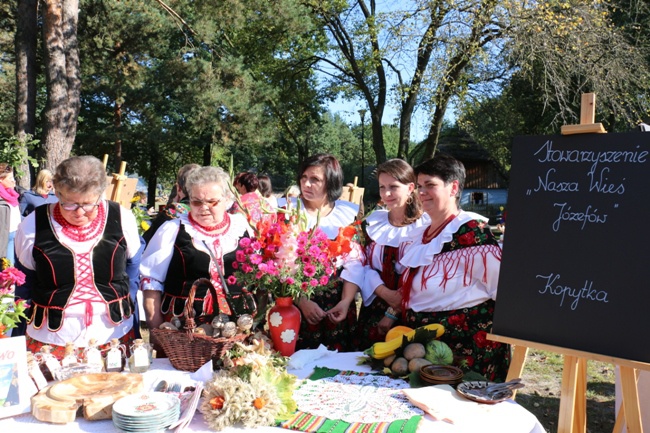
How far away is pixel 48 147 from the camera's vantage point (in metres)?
9.10

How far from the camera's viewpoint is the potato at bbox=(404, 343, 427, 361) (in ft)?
7.23

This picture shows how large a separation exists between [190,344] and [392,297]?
3.69ft

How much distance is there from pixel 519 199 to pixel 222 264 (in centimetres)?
140

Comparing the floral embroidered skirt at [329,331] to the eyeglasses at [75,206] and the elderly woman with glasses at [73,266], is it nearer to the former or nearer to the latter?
the elderly woman with glasses at [73,266]

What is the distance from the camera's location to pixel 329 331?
2922 mm

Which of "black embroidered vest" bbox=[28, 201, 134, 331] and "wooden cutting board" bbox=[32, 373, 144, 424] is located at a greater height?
"black embroidered vest" bbox=[28, 201, 134, 331]

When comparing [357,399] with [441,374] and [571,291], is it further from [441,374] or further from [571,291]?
[571,291]

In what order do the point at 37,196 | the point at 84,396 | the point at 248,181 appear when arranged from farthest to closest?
the point at 37,196
the point at 248,181
the point at 84,396

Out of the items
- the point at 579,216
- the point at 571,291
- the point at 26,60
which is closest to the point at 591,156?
the point at 579,216

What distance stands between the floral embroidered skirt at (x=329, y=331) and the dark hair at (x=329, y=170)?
0.55 metres

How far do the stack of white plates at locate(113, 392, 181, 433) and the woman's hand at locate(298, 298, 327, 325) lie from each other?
0.96 metres

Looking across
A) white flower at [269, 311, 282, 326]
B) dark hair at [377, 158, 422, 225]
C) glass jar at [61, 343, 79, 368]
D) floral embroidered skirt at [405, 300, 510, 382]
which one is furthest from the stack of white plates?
dark hair at [377, 158, 422, 225]

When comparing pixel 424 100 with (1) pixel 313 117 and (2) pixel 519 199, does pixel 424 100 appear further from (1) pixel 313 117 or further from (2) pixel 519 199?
(2) pixel 519 199

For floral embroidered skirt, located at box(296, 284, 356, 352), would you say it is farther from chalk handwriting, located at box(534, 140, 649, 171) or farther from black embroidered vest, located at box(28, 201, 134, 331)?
chalk handwriting, located at box(534, 140, 649, 171)
